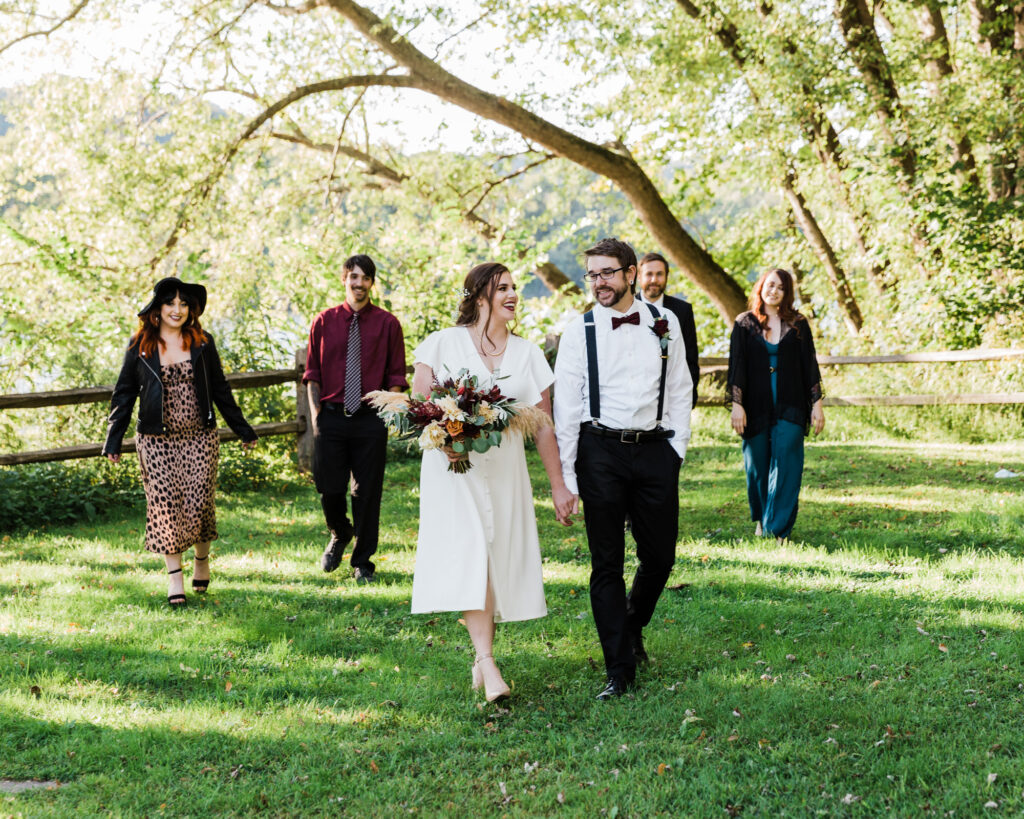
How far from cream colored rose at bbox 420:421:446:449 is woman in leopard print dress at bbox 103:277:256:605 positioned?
111 inches

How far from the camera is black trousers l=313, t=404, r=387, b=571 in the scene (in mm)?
7113

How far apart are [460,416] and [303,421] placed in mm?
7538

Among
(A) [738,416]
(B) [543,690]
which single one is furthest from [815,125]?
(B) [543,690]

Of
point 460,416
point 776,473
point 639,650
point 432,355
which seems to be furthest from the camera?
point 776,473

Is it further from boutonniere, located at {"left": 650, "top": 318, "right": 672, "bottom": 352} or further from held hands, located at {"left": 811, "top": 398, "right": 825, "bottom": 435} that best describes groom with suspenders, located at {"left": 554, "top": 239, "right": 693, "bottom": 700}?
held hands, located at {"left": 811, "top": 398, "right": 825, "bottom": 435}

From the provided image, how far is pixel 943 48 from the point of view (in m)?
14.6

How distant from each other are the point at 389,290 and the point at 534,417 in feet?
30.1

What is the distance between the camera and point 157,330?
21.6ft

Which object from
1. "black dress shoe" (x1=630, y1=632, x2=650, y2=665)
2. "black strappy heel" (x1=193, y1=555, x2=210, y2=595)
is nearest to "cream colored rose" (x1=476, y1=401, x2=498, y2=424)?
"black dress shoe" (x1=630, y1=632, x2=650, y2=665)

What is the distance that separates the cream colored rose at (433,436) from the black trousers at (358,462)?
2703 millimetres

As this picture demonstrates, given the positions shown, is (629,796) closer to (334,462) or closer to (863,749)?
(863,749)

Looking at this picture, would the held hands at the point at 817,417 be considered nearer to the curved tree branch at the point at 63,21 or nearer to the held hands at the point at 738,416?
the held hands at the point at 738,416

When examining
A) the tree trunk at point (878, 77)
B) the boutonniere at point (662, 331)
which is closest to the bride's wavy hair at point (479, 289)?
the boutonniere at point (662, 331)

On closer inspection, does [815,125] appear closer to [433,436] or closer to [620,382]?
[620,382]
